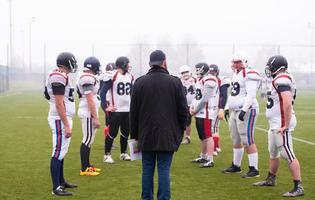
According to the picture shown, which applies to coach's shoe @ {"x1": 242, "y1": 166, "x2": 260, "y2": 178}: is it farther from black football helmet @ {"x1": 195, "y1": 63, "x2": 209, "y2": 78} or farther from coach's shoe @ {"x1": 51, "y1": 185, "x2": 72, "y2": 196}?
coach's shoe @ {"x1": 51, "y1": 185, "x2": 72, "y2": 196}

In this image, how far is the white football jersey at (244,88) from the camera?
8.47 m

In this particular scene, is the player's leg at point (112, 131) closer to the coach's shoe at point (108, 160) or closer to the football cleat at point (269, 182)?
the coach's shoe at point (108, 160)

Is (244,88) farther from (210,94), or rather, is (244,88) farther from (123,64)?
(123,64)

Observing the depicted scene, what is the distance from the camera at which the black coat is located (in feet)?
19.5

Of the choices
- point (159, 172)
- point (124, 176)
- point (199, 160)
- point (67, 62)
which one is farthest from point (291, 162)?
point (67, 62)

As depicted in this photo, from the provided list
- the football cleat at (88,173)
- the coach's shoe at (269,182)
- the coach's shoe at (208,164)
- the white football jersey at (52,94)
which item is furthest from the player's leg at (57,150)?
the coach's shoe at (208,164)

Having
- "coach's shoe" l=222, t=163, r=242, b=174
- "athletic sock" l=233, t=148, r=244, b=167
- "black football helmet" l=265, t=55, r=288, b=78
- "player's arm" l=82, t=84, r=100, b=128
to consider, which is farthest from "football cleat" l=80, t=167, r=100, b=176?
"black football helmet" l=265, t=55, r=288, b=78

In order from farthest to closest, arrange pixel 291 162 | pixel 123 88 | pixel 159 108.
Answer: pixel 123 88, pixel 291 162, pixel 159 108

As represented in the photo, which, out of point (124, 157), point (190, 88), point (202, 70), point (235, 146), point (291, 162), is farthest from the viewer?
point (190, 88)

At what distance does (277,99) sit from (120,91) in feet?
12.5

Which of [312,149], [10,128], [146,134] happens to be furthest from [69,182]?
[10,128]

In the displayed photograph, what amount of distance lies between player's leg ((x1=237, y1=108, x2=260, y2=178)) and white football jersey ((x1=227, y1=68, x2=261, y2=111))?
0.57 feet

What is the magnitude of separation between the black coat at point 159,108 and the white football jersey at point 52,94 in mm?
1604

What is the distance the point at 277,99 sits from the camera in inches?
298
